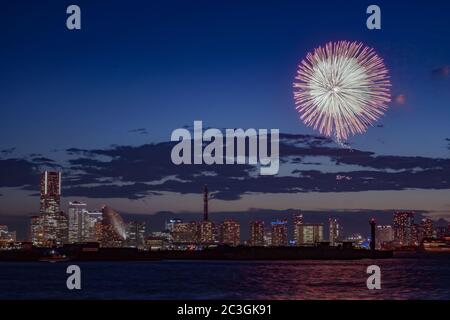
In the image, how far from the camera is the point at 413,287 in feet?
268
